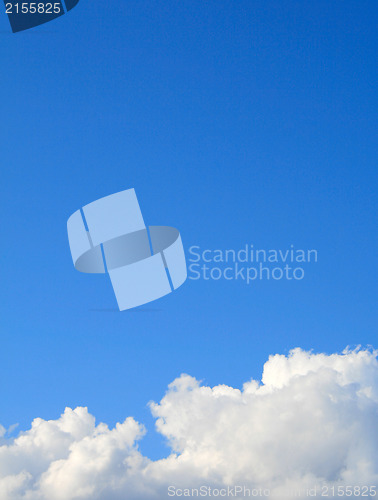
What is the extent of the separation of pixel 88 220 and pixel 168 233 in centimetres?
468

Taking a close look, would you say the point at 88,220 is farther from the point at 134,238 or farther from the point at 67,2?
the point at 67,2

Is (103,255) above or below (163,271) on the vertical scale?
above

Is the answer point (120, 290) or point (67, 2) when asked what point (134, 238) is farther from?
point (67, 2)

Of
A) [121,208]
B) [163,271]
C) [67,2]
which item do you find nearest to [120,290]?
[163,271]

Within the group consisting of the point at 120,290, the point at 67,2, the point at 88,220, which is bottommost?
the point at 120,290

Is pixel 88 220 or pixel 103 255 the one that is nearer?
pixel 88 220

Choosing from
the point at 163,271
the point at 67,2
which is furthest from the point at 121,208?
the point at 67,2

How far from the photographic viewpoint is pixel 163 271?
29234 mm

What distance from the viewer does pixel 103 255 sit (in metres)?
31.4

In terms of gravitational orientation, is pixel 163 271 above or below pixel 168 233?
below

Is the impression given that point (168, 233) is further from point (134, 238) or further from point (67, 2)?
point (67, 2)

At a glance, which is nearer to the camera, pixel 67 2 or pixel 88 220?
pixel 88 220

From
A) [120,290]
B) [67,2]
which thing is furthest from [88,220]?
[67,2]

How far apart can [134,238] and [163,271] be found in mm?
3883
